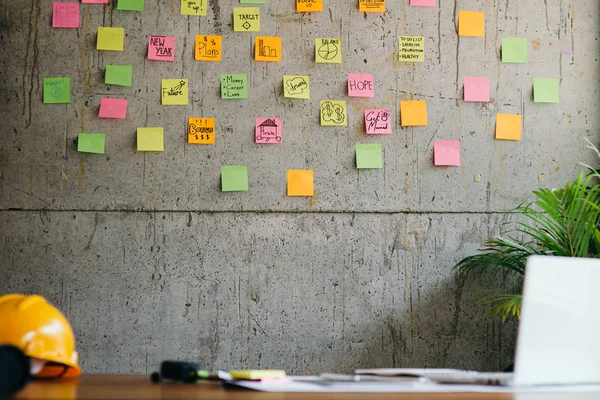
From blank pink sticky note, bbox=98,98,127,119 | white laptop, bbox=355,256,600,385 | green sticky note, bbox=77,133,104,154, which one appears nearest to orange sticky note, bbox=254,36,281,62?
blank pink sticky note, bbox=98,98,127,119

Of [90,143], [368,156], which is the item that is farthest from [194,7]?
[368,156]

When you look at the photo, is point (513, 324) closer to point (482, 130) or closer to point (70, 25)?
point (482, 130)

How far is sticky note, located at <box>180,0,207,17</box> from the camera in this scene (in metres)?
2.88

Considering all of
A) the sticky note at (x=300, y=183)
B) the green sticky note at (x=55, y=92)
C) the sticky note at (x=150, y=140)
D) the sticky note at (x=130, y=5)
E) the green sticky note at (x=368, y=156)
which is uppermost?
the sticky note at (x=130, y=5)

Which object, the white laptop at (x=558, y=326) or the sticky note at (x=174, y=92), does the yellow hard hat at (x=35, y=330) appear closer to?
the white laptop at (x=558, y=326)

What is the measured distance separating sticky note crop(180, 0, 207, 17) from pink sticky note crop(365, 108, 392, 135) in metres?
0.83

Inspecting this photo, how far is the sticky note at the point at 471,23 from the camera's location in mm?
2963

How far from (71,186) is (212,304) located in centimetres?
77

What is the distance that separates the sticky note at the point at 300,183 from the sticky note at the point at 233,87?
1.29ft

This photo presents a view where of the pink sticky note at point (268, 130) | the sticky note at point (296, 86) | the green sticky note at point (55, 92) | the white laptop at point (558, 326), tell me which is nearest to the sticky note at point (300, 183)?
the pink sticky note at point (268, 130)

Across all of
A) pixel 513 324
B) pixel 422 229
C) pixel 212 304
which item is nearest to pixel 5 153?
pixel 212 304

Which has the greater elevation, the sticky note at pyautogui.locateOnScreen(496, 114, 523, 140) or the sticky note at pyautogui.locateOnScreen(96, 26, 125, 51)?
the sticky note at pyautogui.locateOnScreen(96, 26, 125, 51)

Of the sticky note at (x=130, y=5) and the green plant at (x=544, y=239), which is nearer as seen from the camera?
the green plant at (x=544, y=239)

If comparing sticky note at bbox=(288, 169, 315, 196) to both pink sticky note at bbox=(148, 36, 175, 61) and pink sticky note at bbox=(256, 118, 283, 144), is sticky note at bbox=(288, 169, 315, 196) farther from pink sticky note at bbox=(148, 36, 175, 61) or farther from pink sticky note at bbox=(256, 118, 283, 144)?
pink sticky note at bbox=(148, 36, 175, 61)
